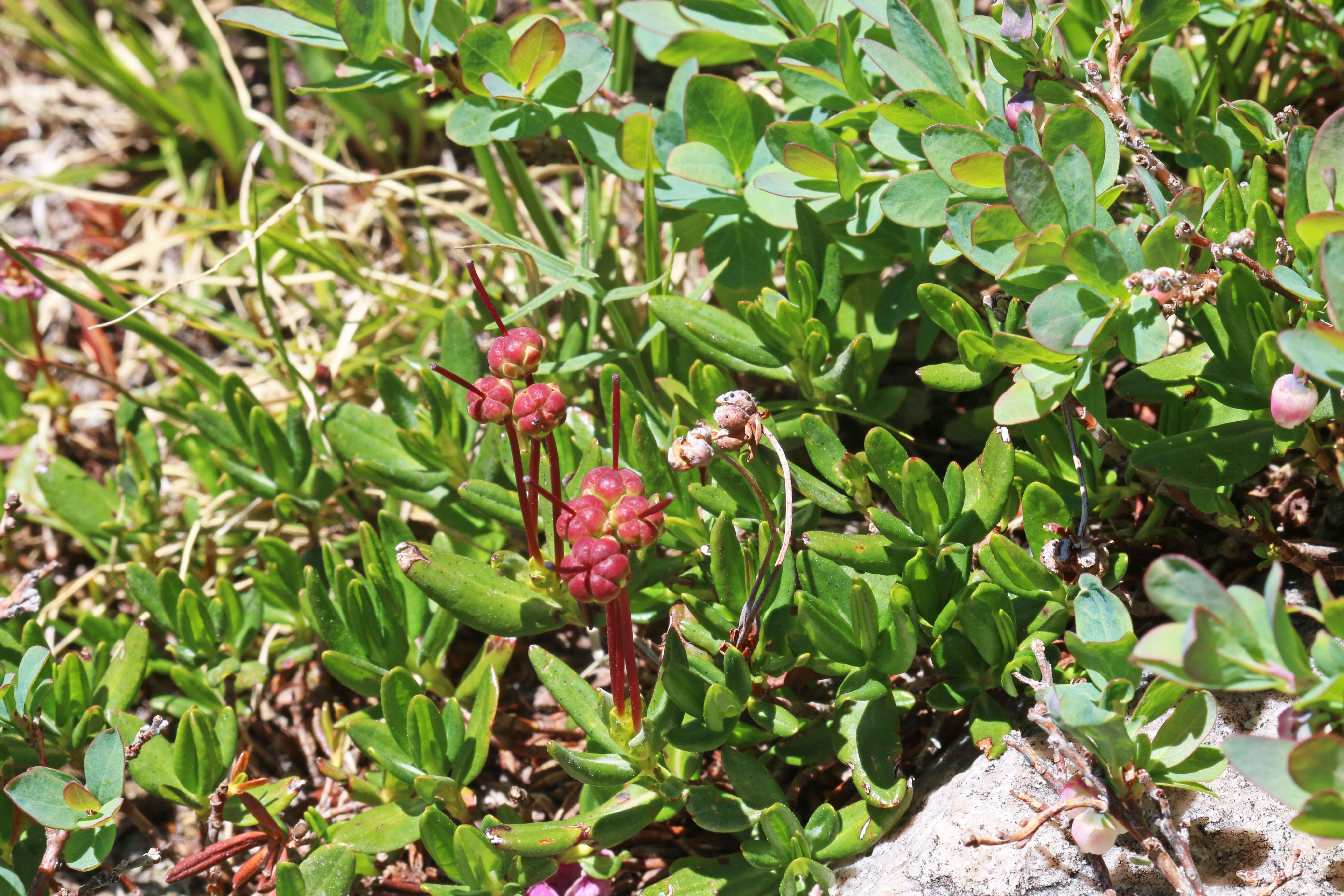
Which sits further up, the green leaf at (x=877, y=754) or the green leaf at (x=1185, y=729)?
the green leaf at (x=1185, y=729)

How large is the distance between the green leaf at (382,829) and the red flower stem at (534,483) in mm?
625

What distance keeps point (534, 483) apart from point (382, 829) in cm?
82

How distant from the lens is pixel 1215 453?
1777 mm

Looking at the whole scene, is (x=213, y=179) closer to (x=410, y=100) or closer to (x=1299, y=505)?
(x=410, y=100)

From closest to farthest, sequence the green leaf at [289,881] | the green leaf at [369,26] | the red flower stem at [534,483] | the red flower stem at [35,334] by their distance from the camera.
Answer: the red flower stem at [534,483] < the green leaf at [289,881] < the green leaf at [369,26] < the red flower stem at [35,334]

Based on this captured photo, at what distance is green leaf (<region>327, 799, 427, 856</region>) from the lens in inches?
78.5

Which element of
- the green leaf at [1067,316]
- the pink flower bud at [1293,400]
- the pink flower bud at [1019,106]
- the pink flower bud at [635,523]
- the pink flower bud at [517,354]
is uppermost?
A: the pink flower bud at [1019,106]

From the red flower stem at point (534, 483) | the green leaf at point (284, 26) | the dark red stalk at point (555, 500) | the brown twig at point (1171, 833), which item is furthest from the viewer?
the green leaf at point (284, 26)

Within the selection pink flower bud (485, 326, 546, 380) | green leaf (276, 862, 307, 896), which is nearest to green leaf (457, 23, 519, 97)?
pink flower bud (485, 326, 546, 380)

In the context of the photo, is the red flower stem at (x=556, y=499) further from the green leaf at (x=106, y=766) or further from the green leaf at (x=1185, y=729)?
the green leaf at (x=1185, y=729)

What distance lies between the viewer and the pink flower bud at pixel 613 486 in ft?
5.46

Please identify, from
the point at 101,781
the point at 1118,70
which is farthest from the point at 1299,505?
the point at 101,781

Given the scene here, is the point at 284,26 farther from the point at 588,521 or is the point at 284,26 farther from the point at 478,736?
the point at 478,736

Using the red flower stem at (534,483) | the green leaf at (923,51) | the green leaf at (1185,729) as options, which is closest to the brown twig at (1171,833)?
the green leaf at (1185,729)
